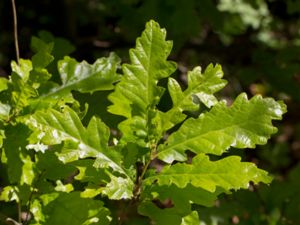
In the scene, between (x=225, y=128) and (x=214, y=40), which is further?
(x=214, y=40)

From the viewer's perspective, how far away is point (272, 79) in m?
2.68

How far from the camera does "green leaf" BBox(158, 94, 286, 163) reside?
1.32 m

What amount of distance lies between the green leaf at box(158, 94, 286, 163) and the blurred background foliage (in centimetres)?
76

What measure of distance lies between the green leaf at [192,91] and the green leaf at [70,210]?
240 millimetres

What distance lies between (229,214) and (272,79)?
0.78 m

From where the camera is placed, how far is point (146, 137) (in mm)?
1340

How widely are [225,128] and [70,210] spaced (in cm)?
→ 39

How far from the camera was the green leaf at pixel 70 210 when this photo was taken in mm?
Answer: 1380

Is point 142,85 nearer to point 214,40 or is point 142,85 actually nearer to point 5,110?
point 5,110

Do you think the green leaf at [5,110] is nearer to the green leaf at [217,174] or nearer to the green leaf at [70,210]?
the green leaf at [70,210]

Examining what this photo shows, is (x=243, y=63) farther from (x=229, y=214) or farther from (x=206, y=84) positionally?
(x=206, y=84)

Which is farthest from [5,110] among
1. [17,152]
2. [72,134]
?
[72,134]

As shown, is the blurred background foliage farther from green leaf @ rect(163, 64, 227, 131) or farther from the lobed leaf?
green leaf @ rect(163, 64, 227, 131)

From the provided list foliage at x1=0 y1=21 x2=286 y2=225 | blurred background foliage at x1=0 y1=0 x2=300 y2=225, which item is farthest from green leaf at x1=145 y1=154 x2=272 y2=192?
blurred background foliage at x1=0 y1=0 x2=300 y2=225
